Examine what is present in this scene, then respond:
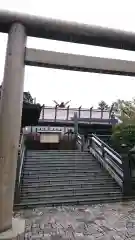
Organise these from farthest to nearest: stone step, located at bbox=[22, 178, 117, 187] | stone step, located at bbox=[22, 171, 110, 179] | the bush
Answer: the bush → stone step, located at bbox=[22, 171, 110, 179] → stone step, located at bbox=[22, 178, 117, 187]

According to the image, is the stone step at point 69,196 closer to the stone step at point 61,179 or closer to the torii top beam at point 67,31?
the stone step at point 61,179

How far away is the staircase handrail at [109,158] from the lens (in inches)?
523

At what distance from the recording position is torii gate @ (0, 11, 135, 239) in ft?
17.4

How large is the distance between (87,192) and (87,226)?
13.4ft

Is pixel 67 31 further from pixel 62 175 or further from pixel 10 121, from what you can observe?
pixel 62 175

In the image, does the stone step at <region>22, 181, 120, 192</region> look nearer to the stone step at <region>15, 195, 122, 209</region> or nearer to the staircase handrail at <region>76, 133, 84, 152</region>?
the stone step at <region>15, 195, 122, 209</region>

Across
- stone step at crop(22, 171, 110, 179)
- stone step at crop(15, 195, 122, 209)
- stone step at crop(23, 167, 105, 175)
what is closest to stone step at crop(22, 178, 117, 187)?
stone step at crop(22, 171, 110, 179)

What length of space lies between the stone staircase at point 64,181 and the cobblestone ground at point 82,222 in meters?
0.89

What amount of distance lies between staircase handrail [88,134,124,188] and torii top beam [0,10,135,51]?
816 cm

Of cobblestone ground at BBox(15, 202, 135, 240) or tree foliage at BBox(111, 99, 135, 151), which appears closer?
cobblestone ground at BBox(15, 202, 135, 240)

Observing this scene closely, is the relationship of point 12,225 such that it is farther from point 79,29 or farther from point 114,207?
point 114,207

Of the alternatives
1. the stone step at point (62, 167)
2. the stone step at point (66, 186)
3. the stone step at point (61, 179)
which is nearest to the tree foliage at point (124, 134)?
the stone step at point (62, 167)

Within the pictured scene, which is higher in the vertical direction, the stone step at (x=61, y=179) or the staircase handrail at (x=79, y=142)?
the staircase handrail at (x=79, y=142)

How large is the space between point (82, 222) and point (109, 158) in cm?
680
